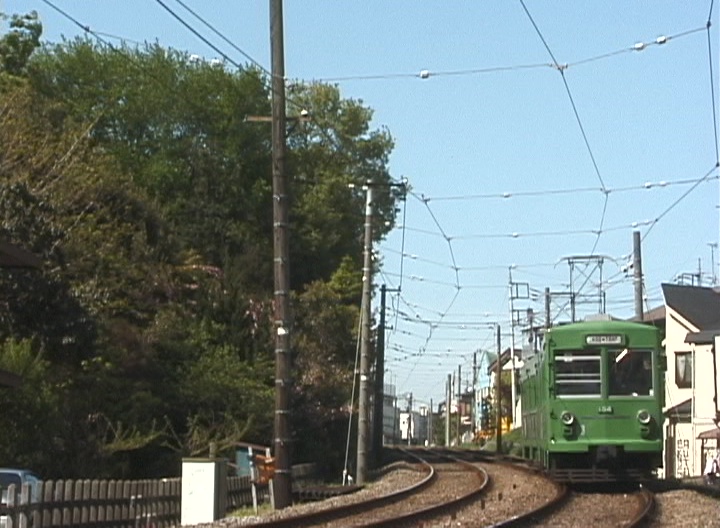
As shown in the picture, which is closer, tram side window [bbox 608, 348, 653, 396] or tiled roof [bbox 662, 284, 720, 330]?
tram side window [bbox 608, 348, 653, 396]

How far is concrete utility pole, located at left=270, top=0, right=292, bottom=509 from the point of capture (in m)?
22.9

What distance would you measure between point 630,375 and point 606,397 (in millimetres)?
575

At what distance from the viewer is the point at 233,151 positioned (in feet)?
169

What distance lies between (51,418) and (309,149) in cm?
3030

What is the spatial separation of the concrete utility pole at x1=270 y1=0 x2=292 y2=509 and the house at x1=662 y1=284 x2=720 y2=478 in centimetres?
2439

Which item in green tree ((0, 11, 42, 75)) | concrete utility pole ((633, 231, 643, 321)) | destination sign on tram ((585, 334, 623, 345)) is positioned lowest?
destination sign on tram ((585, 334, 623, 345))

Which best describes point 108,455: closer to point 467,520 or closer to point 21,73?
point 467,520

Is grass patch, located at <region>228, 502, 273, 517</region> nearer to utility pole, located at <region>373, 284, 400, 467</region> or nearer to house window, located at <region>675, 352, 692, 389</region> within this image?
utility pole, located at <region>373, 284, 400, 467</region>

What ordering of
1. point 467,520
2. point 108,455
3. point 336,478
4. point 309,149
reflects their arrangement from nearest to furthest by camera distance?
1. point 467,520
2. point 108,455
3. point 336,478
4. point 309,149

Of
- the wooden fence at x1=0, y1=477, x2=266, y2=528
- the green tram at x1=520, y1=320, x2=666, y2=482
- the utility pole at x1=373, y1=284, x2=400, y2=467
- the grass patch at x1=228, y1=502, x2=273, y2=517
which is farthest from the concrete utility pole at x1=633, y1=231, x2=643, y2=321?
the wooden fence at x1=0, y1=477, x2=266, y2=528

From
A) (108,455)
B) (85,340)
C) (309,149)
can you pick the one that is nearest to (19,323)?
(85,340)

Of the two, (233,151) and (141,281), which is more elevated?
(233,151)

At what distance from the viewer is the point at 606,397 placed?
24891 mm

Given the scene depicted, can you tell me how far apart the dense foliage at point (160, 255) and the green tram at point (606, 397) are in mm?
7848
